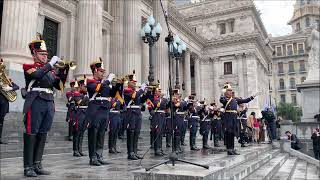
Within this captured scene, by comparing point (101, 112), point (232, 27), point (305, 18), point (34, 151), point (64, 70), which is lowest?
point (34, 151)

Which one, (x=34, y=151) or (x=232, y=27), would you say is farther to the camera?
(x=232, y=27)

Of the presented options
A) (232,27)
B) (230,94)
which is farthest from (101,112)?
(232,27)

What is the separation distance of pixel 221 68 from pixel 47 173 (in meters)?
43.1

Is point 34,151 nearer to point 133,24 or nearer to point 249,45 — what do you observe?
point 133,24

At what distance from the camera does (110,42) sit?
75.4 ft

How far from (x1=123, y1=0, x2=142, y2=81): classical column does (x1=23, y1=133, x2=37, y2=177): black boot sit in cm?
1611

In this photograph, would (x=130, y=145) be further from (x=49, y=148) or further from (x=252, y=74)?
(x=252, y=74)

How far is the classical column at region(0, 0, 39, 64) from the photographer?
12.4 m

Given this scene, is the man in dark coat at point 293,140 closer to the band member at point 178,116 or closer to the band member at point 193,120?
the band member at point 193,120

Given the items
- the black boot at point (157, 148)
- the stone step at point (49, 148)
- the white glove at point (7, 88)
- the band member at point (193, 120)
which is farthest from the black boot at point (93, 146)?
the band member at point (193, 120)

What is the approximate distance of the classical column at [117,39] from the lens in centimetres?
2207

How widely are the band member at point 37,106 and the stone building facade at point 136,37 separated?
3.98m

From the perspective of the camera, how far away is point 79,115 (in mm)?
9625

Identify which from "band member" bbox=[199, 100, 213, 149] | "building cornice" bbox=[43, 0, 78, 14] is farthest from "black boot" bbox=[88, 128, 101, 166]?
"building cornice" bbox=[43, 0, 78, 14]
